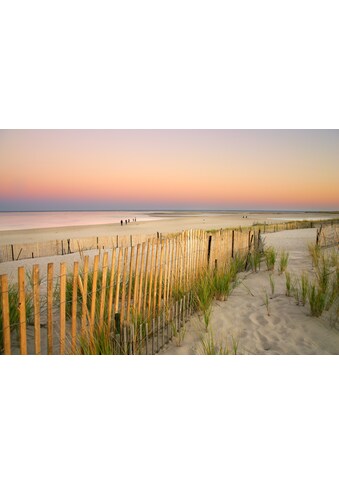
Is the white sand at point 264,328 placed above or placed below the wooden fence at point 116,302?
below

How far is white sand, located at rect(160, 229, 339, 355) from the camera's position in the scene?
2334 mm

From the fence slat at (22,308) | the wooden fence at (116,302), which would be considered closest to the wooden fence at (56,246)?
the wooden fence at (116,302)

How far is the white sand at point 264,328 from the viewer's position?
2.33 m

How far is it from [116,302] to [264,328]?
61.0 inches

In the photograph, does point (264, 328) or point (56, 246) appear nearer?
point (264, 328)

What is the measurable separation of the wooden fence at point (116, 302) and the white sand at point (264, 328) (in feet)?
1.04

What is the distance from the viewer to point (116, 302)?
216 cm

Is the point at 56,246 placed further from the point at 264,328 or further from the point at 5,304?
the point at 264,328

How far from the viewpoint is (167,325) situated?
8.93 feet

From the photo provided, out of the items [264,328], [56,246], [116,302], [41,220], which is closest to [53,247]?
[56,246]

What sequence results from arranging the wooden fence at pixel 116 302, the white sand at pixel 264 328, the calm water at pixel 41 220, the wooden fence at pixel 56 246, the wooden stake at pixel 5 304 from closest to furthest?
the wooden stake at pixel 5 304 < the wooden fence at pixel 116 302 < the white sand at pixel 264 328 < the calm water at pixel 41 220 < the wooden fence at pixel 56 246

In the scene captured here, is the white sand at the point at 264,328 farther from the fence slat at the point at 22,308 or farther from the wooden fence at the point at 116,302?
the fence slat at the point at 22,308
